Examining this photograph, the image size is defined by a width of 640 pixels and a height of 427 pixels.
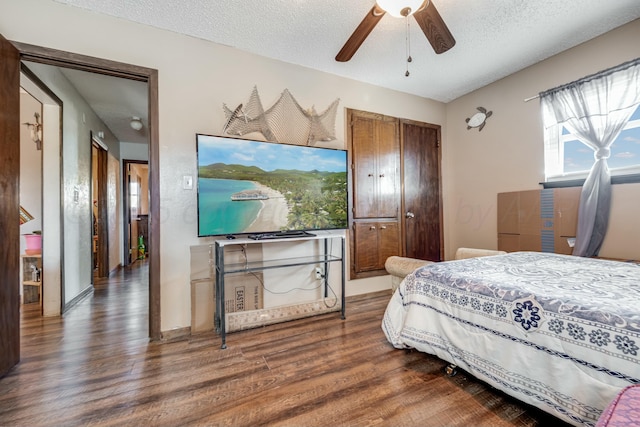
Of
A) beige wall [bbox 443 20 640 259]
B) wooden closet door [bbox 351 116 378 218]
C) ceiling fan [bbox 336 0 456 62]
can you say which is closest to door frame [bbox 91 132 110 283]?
wooden closet door [bbox 351 116 378 218]

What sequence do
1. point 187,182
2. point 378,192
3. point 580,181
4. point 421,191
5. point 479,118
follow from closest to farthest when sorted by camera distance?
point 187,182 < point 580,181 < point 378,192 < point 479,118 < point 421,191

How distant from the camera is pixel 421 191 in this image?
12.4ft

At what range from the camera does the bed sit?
1062 millimetres

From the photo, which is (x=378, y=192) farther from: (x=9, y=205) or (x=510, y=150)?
(x=9, y=205)

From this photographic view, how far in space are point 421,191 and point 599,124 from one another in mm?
1777

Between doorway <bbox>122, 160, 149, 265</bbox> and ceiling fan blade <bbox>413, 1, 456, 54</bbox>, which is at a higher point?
ceiling fan blade <bbox>413, 1, 456, 54</bbox>

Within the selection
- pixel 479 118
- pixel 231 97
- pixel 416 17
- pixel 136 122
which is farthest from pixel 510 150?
pixel 136 122

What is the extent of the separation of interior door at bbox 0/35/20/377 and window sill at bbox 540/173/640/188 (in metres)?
4.49

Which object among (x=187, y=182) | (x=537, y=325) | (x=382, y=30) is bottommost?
(x=537, y=325)

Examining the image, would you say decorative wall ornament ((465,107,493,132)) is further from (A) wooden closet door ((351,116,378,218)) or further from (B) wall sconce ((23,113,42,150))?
(B) wall sconce ((23,113,42,150))

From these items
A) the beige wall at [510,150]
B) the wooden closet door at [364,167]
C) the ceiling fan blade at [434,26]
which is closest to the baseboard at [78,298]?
the wooden closet door at [364,167]

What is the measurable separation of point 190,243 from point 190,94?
130cm

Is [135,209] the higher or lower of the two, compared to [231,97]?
lower

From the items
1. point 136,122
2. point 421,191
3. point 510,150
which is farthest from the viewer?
point 136,122
